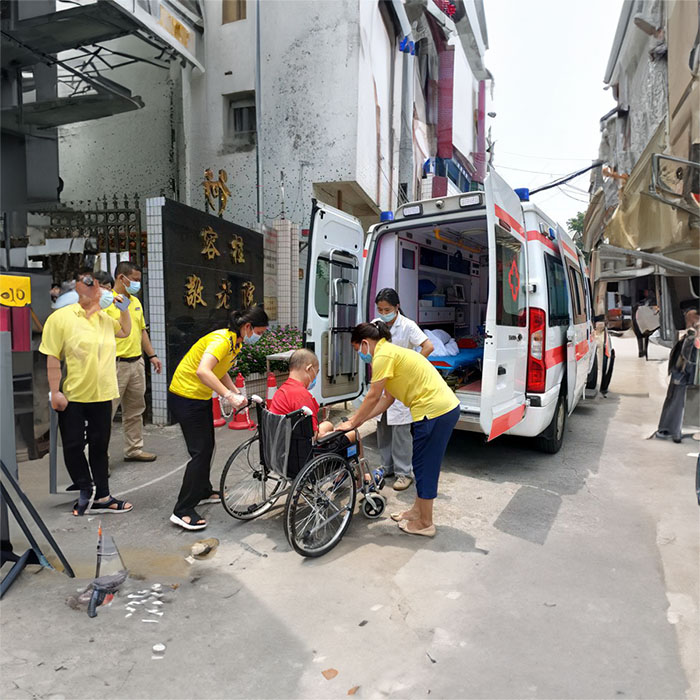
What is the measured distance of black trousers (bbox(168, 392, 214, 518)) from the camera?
3535mm

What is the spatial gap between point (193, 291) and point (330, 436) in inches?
161

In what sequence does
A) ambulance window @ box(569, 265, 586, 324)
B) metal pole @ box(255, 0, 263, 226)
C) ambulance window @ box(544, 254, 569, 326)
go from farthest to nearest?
metal pole @ box(255, 0, 263, 226), ambulance window @ box(569, 265, 586, 324), ambulance window @ box(544, 254, 569, 326)

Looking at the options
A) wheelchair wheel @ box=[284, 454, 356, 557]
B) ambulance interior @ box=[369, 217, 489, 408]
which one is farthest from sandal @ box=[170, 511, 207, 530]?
ambulance interior @ box=[369, 217, 489, 408]

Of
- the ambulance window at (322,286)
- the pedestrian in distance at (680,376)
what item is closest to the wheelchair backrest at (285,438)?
the ambulance window at (322,286)

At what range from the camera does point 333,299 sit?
502 centimetres

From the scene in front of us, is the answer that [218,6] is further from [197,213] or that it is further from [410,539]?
[410,539]

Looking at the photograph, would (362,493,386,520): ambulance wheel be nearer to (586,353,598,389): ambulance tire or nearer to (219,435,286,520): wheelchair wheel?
(219,435,286,520): wheelchair wheel

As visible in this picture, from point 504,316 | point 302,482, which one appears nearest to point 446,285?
point 504,316

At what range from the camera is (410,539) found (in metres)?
3.42

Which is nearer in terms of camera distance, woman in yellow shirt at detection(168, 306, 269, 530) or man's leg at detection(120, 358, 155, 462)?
woman in yellow shirt at detection(168, 306, 269, 530)

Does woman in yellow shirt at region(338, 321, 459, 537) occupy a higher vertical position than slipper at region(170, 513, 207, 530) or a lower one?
higher

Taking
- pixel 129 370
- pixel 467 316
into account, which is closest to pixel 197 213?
pixel 129 370

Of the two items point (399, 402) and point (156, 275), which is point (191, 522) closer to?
point (399, 402)

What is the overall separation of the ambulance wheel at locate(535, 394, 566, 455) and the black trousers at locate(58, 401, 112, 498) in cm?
397
